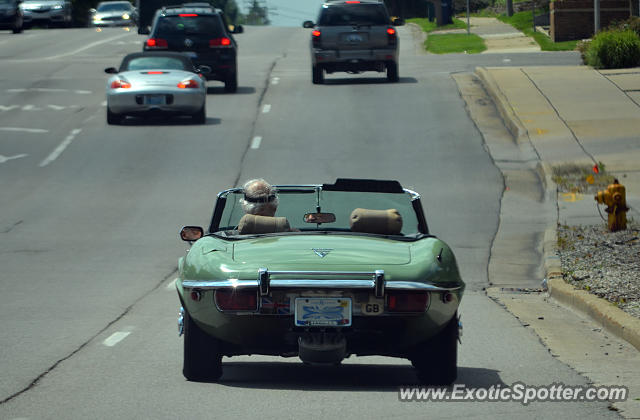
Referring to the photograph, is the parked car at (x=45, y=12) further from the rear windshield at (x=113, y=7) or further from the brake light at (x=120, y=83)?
the brake light at (x=120, y=83)

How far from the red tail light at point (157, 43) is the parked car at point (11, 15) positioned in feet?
95.0

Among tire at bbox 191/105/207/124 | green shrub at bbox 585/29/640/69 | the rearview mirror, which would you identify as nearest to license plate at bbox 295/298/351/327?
the rearview mirror

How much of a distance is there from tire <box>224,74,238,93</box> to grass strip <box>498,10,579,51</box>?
586 inches

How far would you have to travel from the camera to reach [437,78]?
37406 mm

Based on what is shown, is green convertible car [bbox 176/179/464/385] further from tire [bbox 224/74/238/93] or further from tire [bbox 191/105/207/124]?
tire [bbox 224/74/238/93]

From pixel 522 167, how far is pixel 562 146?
1706 mm

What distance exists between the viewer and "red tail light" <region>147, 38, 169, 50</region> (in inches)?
1313

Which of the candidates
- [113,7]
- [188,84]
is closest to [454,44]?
[188,84]

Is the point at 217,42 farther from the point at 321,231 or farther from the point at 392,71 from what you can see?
the point at 321,231

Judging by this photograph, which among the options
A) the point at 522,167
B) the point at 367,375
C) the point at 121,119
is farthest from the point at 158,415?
the point at 121,119

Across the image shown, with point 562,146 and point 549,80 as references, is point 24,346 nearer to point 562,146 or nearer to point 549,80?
point 562,146

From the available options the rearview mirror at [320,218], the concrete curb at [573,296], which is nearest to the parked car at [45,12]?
the concrete curb at [573,296]

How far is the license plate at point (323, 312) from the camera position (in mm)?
7547

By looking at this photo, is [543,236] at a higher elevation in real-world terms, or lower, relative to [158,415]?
lower
